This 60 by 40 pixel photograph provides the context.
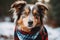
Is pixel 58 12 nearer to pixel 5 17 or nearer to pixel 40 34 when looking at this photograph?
pixel 40 34

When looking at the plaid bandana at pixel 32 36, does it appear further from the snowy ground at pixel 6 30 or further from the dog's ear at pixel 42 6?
the dog's ear at pixel 42 6

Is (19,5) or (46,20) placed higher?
(19,5)

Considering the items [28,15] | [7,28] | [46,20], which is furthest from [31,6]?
[7,28]

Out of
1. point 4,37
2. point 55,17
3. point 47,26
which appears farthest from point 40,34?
point 4,37

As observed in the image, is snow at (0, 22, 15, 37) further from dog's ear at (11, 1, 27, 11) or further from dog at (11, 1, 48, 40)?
dog's ear at (11, 1, 27, 11)

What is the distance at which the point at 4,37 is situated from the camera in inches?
68.8

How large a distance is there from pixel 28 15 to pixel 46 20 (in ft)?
0.64

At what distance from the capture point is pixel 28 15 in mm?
1622

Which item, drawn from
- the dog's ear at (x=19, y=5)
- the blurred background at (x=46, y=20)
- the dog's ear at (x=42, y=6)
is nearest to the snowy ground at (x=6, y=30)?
the blurred background at (x=46, y=20)

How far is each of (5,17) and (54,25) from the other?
1.49 ft

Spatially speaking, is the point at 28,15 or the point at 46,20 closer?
the point at 28,15

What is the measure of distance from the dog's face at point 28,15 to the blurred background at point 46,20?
0.07 metres

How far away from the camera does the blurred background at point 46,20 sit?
1.73 metres

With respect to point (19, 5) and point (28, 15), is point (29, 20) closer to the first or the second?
point (28, 15)
